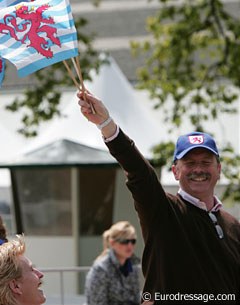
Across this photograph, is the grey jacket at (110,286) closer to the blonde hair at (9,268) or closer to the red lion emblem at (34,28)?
the red lion emblem at (34,28)

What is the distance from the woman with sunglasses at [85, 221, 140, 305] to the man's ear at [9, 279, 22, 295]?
4.28m

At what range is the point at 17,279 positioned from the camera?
3.29 m

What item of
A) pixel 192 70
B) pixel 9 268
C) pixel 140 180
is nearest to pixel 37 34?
pixel 140 180

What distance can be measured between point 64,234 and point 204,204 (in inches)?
354

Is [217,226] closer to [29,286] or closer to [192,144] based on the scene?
[192,144]

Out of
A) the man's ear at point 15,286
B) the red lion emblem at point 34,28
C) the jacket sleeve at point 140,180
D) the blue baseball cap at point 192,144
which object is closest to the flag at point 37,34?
the red lion emblem at point 34,28

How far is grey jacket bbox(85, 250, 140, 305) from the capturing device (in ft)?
24.7

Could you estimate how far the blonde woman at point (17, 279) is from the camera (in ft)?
10.7

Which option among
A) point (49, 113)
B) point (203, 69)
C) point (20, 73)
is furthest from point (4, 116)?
point (20, 73)

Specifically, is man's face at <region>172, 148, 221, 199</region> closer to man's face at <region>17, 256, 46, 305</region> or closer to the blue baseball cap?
the blue baseball cap

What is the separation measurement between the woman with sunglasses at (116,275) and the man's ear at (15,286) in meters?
4.28

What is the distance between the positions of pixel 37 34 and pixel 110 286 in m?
3.88

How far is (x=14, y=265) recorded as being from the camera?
10.9ft

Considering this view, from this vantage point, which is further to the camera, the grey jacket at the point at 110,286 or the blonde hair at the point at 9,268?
the grey jacket at the point at 110,286
